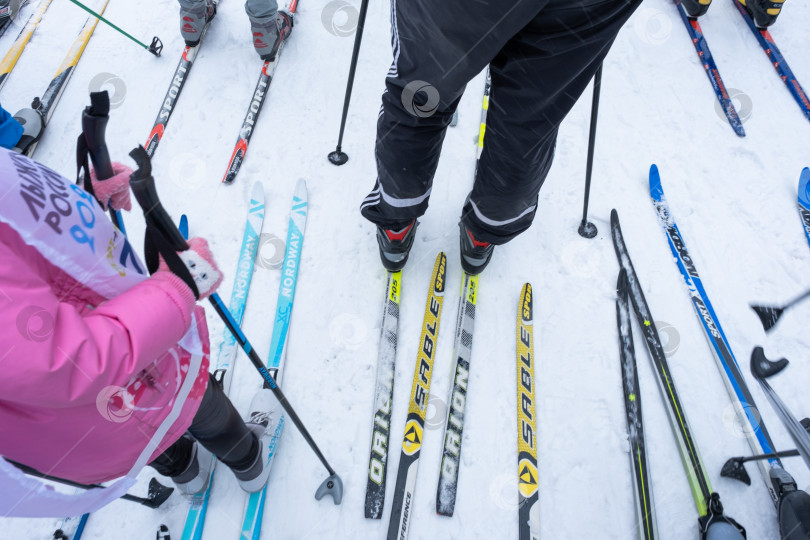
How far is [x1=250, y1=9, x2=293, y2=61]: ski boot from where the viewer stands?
A: 122 inches

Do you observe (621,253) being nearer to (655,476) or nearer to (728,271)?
(728,271)

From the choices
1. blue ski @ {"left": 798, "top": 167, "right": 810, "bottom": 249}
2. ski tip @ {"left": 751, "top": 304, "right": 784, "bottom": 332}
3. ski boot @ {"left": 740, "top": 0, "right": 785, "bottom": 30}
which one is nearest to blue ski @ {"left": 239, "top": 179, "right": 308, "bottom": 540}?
ski tip @ {"left": 751, "top": 304, "right": 784, "bottom": 332}

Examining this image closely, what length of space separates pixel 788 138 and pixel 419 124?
113 inches

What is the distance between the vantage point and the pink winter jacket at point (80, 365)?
81 centimetres

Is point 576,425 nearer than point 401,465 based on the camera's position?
Result: No

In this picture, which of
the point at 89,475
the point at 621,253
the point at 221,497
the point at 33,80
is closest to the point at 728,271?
the point at 621,253

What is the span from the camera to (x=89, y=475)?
1.10 m

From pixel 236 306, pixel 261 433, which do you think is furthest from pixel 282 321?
pixel 261 433

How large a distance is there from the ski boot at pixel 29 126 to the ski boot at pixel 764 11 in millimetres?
5036

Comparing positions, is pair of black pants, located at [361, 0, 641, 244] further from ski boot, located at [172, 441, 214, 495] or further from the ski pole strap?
the ski pole strap

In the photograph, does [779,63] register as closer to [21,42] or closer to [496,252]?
[496,252]

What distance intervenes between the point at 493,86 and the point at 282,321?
1387mm

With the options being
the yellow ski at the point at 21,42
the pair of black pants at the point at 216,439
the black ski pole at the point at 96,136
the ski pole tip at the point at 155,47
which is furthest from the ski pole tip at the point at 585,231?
the yellow ski at the point at 21,42

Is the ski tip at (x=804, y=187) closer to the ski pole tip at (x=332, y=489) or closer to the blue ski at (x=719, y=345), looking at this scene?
the blue ski at (x=719, y=345)
